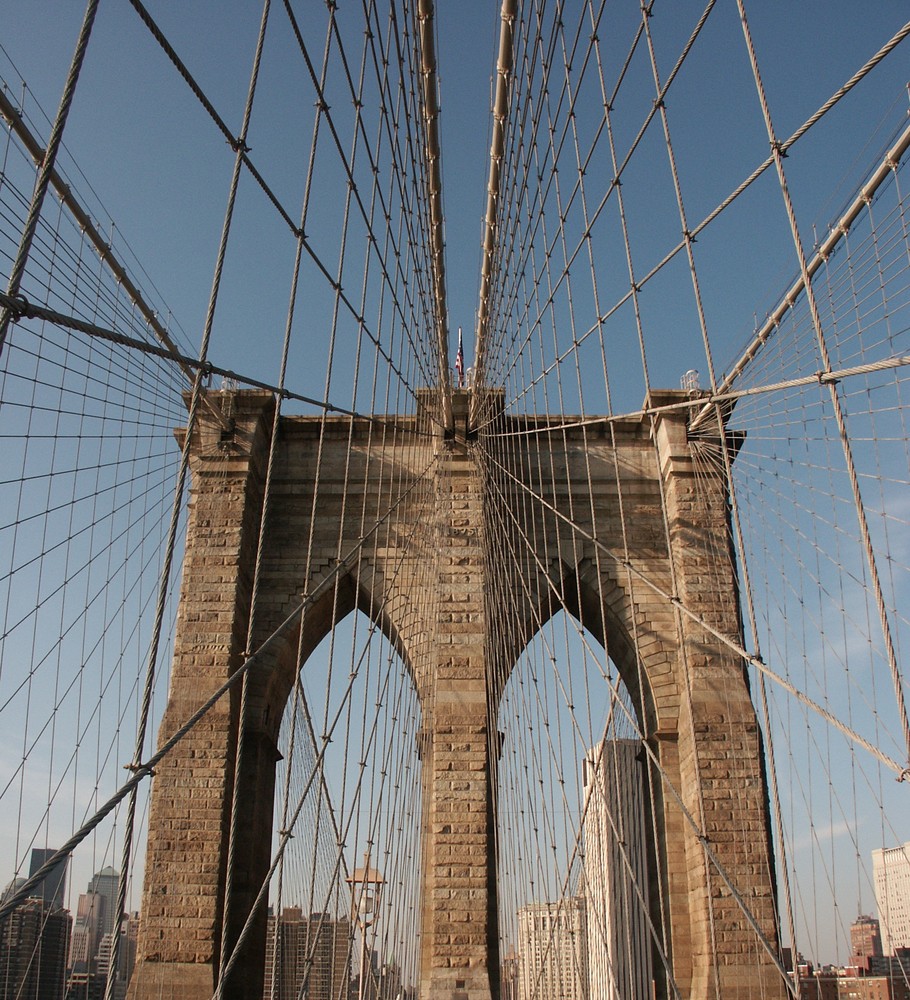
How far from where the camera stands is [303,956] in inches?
392

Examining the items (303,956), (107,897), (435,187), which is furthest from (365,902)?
(107,897)

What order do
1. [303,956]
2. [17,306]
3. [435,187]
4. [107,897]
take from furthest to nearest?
[107,897] → [303,956] → [435,187] → [17,306]

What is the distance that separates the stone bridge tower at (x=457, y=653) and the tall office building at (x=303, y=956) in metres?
0.93

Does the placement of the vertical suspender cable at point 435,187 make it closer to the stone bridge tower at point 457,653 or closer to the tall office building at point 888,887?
the stone bridge tower at point 457,653

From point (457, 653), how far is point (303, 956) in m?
3.27

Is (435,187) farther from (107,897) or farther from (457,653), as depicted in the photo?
(107,897)

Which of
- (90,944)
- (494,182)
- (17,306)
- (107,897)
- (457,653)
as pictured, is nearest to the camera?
(17,306)

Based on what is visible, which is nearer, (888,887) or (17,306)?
(17,306)

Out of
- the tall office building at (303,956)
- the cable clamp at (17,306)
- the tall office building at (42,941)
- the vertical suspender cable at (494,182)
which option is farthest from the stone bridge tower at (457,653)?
the cable clamp at (17,306)

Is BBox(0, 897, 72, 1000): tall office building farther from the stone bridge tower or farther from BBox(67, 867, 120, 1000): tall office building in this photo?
the stone bridge tower

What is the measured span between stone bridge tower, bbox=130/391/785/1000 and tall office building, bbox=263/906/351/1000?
0.93 meters

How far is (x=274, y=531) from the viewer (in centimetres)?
1254

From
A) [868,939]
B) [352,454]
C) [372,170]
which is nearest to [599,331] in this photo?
[372,170]

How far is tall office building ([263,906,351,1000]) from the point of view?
27.4 feet
